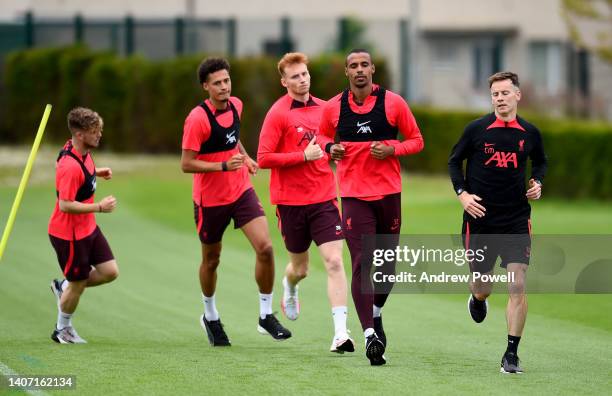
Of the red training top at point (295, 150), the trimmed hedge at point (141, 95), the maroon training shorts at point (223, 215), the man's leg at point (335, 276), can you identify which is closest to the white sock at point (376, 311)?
the man's leg at point (335, 276)

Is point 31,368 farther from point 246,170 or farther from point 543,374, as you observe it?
point 543,374

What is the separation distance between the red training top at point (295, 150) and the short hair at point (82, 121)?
4.86 ft

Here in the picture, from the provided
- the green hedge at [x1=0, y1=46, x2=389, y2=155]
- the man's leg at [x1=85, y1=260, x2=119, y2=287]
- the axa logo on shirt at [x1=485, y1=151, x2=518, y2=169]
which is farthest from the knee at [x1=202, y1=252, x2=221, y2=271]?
the green hedge at [x1=0, y1=46, x2=389, y2=155]

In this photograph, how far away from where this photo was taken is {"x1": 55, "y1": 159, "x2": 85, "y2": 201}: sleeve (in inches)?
447

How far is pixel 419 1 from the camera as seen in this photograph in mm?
49250

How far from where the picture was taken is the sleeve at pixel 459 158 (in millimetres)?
10484

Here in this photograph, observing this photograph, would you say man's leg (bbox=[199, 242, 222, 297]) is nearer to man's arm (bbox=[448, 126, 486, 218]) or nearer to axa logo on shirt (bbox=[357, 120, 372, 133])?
axa logo on shirt (bbox=[357, 120, 372, 133])

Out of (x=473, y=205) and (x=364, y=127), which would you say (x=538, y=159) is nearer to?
(x=473, y=205)

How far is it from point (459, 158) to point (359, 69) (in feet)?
3.56

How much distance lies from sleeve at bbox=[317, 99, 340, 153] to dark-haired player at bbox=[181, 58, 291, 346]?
0.80 m

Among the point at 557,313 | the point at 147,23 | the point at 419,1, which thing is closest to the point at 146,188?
the point at 147,23

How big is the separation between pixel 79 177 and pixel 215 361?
2143 millimetres

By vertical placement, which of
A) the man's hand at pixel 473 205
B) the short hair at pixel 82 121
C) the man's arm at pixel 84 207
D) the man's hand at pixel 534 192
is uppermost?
the short hair at pixel 82 121

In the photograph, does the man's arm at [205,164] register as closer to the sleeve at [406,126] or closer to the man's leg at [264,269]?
the man's leg at [264,269]
